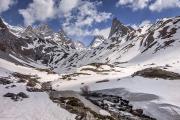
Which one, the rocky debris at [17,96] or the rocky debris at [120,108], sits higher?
the rocky debris at [17,96]

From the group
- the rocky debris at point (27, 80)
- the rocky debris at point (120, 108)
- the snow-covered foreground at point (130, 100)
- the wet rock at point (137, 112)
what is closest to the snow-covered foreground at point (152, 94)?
the snow-covered foreground at point (130, 100)

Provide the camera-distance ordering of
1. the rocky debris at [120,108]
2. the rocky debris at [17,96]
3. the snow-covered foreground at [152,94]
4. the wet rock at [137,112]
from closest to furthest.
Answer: the rocky debris at [17,96], the rocky debris at [120,108], the snow-covered foreground at [152,94], the wet rock at [137,112]

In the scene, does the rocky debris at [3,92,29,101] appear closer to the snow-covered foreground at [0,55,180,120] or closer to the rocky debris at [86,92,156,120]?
the snow-covered foreground at [0,55,180,120]

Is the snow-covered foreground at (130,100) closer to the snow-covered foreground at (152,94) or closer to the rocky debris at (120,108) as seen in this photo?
the snow-covered foreground at (152,94)

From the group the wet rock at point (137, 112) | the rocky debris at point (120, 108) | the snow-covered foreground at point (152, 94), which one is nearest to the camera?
the rocky debris at point (120, 108)

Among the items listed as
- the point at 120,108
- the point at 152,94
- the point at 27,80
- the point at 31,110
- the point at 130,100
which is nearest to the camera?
the point at 31,110

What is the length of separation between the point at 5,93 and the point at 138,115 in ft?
79.5

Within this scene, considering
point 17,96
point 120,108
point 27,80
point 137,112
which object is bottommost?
point 137,112

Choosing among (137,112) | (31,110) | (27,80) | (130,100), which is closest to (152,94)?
(130,100)

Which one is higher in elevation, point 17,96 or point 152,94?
point 17,96

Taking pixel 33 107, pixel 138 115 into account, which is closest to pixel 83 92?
pixel 138 115

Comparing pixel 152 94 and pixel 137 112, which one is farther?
pixel 152 94

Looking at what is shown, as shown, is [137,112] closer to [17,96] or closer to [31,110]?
[31,110]

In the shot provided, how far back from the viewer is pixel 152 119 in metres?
53.3
